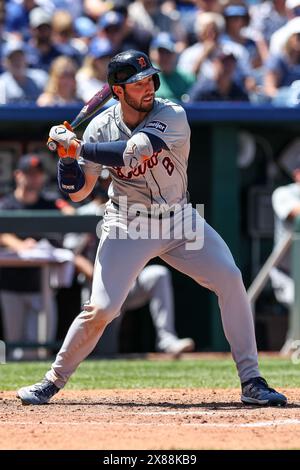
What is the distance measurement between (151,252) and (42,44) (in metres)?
6.12

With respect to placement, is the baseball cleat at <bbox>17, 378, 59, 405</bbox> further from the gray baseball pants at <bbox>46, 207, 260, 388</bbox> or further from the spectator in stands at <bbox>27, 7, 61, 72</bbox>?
the spectator in stands at <bbox>27, 7, 61, 72</bbox>

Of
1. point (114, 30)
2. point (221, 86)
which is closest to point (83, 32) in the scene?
point (114, 30)

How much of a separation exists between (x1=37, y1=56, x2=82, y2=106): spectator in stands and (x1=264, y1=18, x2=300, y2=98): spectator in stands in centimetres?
200

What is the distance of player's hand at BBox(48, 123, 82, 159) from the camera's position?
510 cm

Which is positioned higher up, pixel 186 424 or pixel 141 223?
pixel 141 223

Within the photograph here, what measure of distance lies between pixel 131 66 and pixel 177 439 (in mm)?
1898

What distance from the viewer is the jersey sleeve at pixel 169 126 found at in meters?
5.17

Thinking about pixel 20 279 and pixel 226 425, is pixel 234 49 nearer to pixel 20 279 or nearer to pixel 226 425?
pixel 20 279

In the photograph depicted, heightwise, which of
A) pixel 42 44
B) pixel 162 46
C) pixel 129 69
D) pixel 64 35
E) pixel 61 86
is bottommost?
pixel 129 69

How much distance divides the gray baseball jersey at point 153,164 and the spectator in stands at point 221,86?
4.88 meters

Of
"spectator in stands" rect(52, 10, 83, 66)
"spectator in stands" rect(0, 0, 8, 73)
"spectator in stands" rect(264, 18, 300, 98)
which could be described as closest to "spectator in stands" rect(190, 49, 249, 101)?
"spectator in stands" rect(264, 18, 300, 98)

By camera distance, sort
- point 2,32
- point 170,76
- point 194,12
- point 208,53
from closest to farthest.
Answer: point 170,76, point 208,53, point 2,32, point 194,12

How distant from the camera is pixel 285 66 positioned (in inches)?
426

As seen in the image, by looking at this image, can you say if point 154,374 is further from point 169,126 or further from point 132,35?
point 132,35
